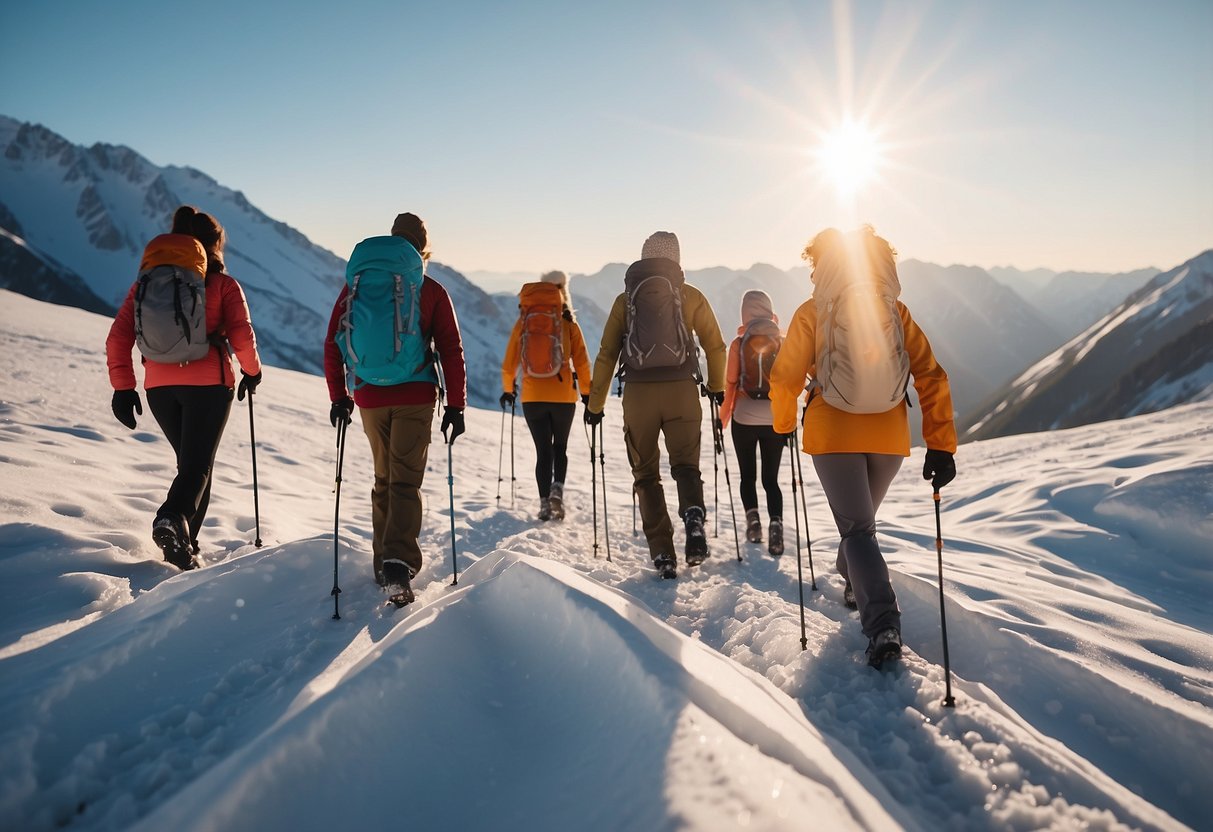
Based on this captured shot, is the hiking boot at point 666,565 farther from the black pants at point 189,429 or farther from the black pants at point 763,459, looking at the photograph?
the black pants at point 189,429

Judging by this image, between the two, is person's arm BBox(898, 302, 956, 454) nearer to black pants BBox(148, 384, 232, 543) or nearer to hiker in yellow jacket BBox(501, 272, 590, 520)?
hiker in yellow jacket BBox(501, 272, 590, 520)

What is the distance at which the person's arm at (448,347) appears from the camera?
172 inches

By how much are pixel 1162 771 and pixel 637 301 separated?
14.1 ft

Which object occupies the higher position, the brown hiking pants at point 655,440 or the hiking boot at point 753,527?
the brown hiking pants at point 655,440

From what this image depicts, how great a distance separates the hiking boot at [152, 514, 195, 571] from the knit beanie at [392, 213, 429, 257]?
269 cm

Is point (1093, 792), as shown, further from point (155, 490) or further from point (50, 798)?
point (155, 490)

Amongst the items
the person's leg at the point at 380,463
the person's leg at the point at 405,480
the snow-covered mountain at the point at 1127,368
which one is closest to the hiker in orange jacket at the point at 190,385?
the person's leg at the point at 380,463

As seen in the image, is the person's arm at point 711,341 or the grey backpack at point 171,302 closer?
the grey backpack at point 171,302

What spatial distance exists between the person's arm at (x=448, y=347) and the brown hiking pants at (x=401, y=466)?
0.22m

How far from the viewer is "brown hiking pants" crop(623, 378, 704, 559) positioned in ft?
17.3

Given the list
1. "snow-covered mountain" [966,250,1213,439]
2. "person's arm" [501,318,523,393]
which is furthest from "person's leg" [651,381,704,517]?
"snow-covered mountain" [966,250,1213,439]

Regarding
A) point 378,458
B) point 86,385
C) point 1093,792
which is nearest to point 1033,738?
point 1093,792

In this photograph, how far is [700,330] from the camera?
215 inches

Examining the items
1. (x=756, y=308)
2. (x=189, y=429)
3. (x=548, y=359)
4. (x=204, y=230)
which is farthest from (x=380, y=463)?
(x=756, y=308)
